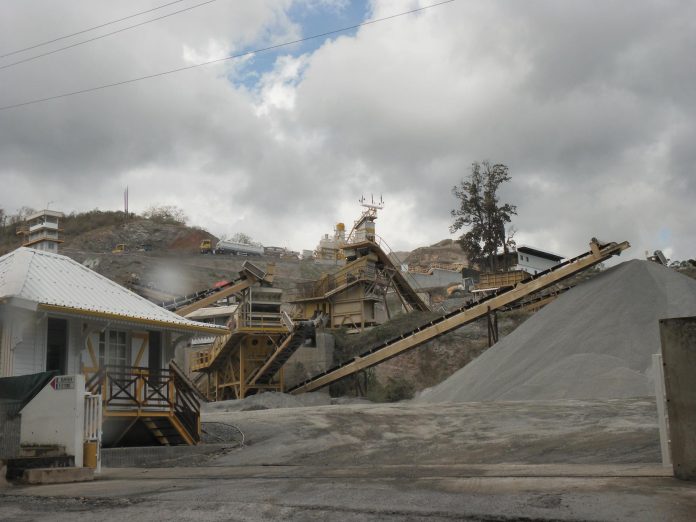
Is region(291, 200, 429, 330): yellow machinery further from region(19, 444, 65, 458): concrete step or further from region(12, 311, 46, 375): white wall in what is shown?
region(19, 444, 65, 458): concrete step

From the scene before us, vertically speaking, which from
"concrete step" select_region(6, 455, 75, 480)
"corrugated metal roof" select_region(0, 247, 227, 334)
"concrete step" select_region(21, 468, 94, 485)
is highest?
"corrugated metal roof" select_region(0, 247, 227, 334)

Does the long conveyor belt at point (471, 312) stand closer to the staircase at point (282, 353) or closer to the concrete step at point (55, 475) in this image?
the staircase at point (282, 353)

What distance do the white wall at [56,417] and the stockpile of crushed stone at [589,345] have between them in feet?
45.8

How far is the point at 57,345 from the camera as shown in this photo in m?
17.3

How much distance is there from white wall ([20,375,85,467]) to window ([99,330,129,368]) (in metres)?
4.72

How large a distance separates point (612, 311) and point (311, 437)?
13636 mm

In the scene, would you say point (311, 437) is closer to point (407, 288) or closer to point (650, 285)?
point (650, 285)

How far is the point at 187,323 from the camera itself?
19.4 metres

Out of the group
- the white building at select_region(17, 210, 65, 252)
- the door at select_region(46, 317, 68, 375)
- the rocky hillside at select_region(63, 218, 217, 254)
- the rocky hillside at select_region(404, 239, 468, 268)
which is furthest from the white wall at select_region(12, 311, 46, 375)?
the rocky hillside at select_region(404, 239, 468, 268)

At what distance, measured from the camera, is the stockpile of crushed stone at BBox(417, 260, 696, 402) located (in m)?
21.8

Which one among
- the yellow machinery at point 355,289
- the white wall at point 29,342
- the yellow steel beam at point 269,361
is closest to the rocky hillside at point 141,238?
the yellow machinery at point 355,289

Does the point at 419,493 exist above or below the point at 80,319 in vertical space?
below

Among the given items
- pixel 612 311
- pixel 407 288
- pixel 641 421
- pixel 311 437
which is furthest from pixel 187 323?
pixel 407 288

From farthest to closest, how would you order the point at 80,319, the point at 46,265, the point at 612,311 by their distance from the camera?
the point at 612,311 → the point at 46,265 → the point at 80,319
